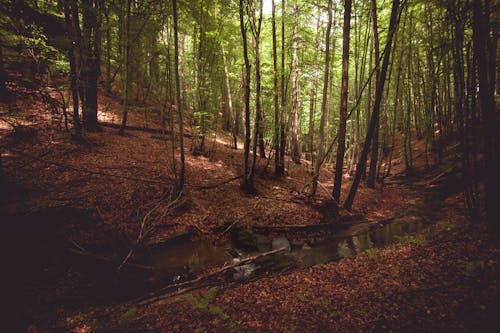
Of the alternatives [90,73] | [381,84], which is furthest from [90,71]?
[381,84]

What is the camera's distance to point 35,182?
25.0 ft

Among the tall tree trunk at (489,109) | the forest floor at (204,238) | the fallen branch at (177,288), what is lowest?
the fallen branch at (177,288)

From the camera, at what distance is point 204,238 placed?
7895mm

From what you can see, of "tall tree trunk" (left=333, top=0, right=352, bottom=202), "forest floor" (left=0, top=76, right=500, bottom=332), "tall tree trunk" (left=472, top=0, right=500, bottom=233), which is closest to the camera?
"forest floor" (left=0, top=76, right=500, bottom=332)

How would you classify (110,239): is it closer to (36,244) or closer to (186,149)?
(36,244)

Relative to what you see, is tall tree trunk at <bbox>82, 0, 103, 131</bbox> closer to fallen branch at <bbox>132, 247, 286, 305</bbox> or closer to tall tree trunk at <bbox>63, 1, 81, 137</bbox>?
tall tree trunk at <bbox>63, 1, 81, 137</bbox>

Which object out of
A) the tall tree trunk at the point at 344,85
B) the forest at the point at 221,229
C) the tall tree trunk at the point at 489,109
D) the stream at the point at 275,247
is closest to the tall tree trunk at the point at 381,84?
the forest at the point at 221,229

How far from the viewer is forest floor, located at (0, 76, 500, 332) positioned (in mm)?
4188

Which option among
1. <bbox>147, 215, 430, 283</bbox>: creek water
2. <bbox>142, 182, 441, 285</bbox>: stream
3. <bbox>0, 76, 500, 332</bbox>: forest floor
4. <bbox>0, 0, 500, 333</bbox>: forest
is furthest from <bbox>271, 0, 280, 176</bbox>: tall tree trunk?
<bbox>147, 215, 430, 283</bbox>: creek water

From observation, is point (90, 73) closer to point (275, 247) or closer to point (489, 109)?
point (275, 247)

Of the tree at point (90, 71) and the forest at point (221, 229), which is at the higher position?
the tree at point (90, 71)

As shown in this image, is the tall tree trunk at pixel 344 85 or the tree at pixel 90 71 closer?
the tall tree trunk at pixel 344 85

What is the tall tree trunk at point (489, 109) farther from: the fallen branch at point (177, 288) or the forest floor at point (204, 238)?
the fallen branch at point (177, 288)

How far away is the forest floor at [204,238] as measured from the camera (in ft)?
13.7
